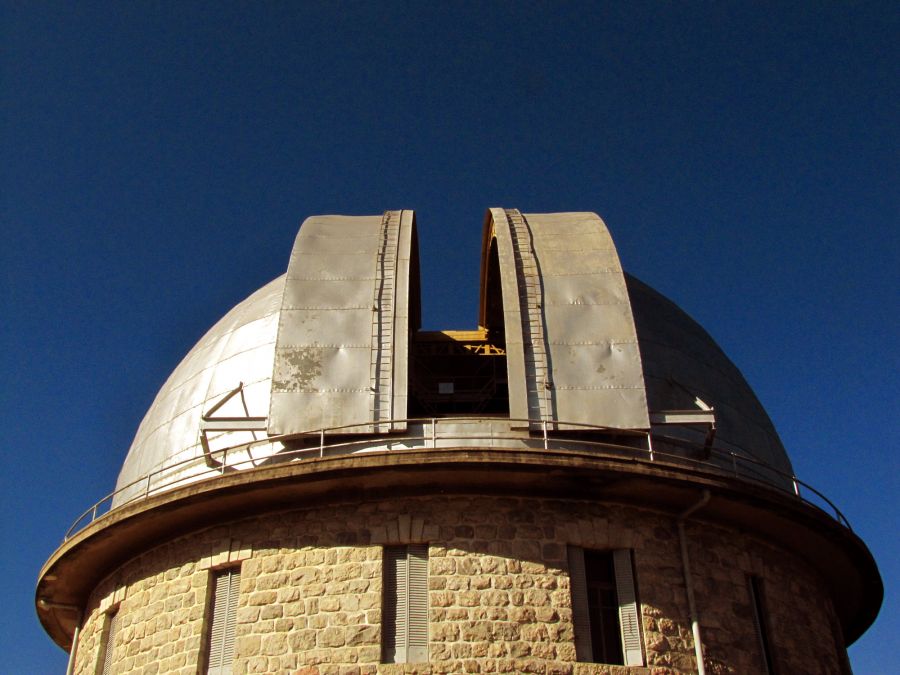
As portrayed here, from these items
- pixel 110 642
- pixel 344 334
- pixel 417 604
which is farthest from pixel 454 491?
pixel 110 642

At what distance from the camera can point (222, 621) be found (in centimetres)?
1311

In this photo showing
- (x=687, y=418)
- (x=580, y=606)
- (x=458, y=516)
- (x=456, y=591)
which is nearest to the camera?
(x=456, y=591)

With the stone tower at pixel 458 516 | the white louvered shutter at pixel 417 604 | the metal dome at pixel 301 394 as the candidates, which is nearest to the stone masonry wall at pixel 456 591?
the stone tower at pixel 458 516

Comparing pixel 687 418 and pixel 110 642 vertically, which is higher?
pixel 687 418

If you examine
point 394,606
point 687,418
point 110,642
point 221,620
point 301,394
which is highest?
point 301,394

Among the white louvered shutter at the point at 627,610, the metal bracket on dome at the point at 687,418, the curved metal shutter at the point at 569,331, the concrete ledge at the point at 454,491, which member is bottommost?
the white louvered shutter at the point at 627,610

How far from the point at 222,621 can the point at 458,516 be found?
3.47m

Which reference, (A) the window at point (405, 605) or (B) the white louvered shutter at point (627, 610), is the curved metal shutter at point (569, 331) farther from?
(A) the window at point (405, 605)

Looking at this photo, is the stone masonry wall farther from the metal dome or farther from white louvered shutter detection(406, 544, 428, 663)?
the metal dome


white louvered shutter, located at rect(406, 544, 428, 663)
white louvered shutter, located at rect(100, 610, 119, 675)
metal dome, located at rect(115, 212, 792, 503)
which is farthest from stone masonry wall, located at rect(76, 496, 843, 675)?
Result: metal dome, located at rect(115, 212, 792, 503)

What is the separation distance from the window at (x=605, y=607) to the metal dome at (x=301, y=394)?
2206 mm

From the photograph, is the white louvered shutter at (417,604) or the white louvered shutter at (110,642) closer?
the white louvered shutter at (417,604)

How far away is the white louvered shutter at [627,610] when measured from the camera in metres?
12.4

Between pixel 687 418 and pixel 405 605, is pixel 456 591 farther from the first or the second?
pixel 687 418
